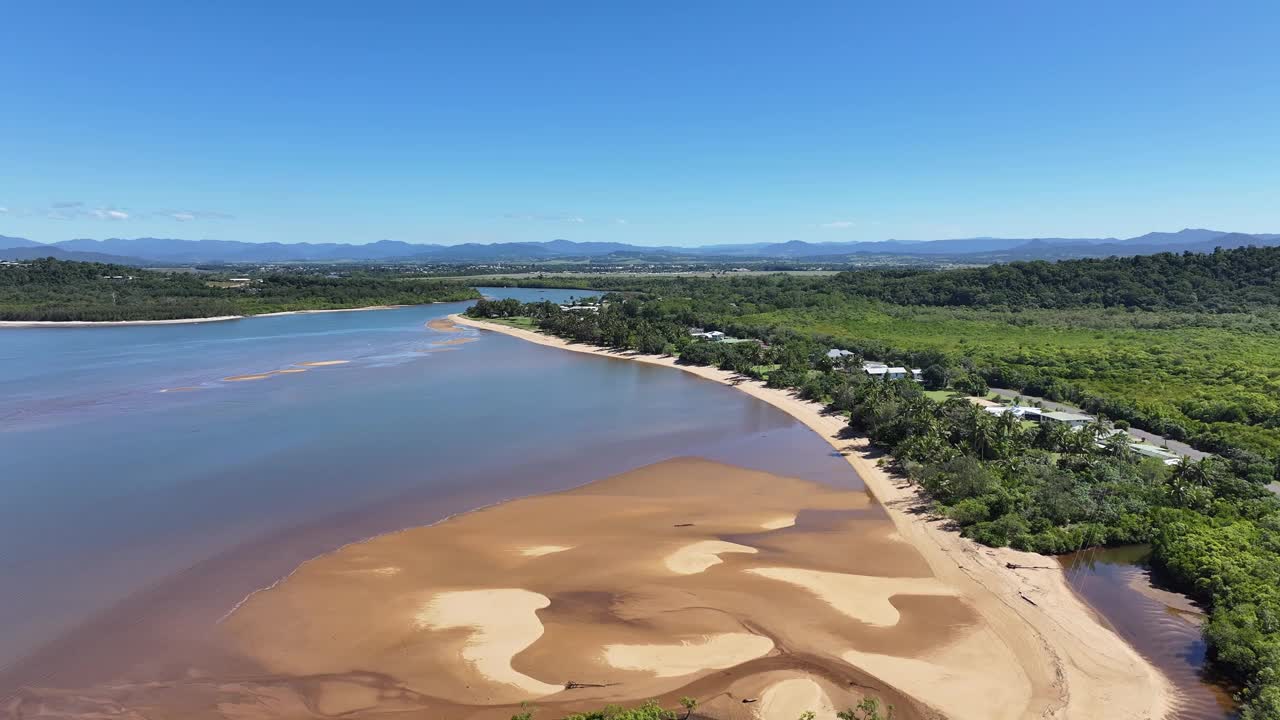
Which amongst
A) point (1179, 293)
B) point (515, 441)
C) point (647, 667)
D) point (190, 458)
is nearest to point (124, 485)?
point (190, 458)

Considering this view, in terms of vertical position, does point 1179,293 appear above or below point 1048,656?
above

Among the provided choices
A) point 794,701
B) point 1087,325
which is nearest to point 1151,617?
point 794,701

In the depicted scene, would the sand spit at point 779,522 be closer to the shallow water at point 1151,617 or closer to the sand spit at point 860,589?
the sand spit at point 860,589

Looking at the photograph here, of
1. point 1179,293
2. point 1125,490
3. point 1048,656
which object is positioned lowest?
point 1048,656

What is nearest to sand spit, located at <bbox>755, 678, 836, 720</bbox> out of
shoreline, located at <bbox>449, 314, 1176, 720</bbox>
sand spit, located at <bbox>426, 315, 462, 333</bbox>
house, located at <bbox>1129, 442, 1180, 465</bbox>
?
shoreline, located at <bbox>449, 314, 1176, 720</bbox>

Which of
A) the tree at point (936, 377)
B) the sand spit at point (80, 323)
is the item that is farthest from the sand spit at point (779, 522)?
the sand spit at point (80, 323)

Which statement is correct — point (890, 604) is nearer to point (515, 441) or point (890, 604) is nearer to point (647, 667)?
point (647, 667)

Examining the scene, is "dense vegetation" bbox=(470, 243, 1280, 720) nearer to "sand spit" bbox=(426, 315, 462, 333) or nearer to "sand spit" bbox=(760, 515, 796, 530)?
"sand spit" bbox=(760, 515, 796, 530)
